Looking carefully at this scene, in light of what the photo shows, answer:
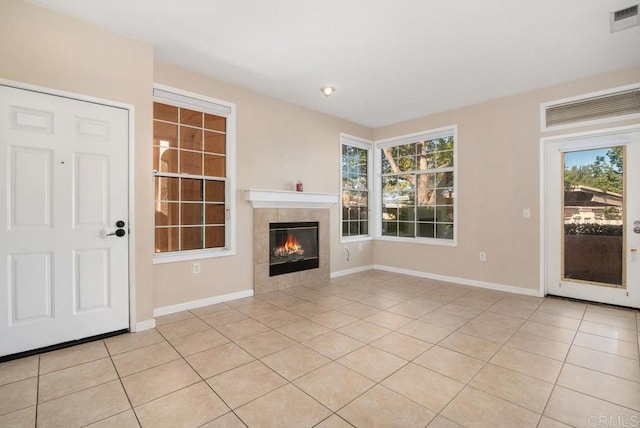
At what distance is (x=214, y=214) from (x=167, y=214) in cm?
56

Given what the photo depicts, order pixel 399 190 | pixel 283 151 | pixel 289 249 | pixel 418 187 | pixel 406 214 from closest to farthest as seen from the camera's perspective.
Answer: pixel 283 151 < pixel 289 249 < pixel 418 187 < pixel 406 214 < pixel 399 190

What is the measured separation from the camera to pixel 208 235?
381cm

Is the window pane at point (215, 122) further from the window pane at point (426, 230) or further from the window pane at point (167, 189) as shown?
the window pane at point (426, 230)

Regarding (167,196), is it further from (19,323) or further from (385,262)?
(385,262)

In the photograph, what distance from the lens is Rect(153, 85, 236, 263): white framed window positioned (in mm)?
3408

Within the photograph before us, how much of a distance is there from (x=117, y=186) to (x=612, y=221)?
5.40 m

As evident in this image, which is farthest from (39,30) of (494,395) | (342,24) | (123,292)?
(494,395)

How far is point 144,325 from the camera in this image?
295cm

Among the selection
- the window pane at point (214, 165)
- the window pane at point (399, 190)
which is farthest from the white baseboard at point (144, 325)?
the window pane at point (399, 190)

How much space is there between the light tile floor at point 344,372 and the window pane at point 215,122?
87.4 inches

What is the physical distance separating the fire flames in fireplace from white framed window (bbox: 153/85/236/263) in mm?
760

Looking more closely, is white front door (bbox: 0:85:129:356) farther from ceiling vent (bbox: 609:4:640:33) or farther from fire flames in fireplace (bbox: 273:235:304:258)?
ceiling vent (bbox: 609:4:640:33)

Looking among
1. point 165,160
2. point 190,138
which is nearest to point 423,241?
point 190,138

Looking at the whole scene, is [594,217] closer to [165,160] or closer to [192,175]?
[192,175]
